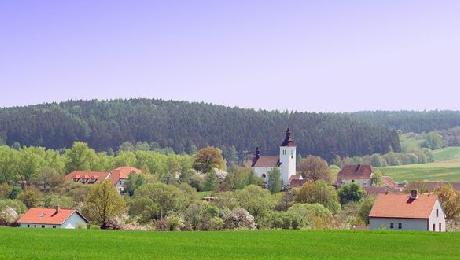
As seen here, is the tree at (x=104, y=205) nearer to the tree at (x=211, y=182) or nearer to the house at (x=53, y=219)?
the house at (x=53, y=219)

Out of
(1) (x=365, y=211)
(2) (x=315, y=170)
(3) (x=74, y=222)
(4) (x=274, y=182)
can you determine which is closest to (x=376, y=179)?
(2) (x=315, y=170)

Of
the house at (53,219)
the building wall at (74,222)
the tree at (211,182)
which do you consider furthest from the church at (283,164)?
the house at (53,219)

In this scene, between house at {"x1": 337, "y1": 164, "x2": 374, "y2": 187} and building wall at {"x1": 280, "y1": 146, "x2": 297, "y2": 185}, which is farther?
building wall at {"x1": 280, "y1": 146, "x2": 297, "y2": 185}

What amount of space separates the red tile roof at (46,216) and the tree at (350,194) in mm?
40499

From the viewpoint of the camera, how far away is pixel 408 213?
68938mm

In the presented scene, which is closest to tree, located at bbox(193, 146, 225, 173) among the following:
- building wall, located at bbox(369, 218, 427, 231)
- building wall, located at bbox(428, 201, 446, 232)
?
building wall, located at bbox(428, 201, 446, 232)

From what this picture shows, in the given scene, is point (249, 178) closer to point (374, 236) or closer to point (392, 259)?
point (374, 236)

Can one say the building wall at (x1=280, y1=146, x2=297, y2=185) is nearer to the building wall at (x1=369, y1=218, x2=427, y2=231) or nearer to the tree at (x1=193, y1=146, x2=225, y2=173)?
the tree at (x1=193, y1=146, x2=225, y2=173)

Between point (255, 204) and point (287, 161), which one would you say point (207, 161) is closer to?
point (287, 161)

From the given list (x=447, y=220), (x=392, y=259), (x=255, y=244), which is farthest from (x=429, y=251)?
(x=447, y=220)

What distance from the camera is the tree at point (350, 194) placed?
102562mm

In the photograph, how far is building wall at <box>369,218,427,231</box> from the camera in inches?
2692

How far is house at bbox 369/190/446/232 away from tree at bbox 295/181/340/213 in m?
21.9

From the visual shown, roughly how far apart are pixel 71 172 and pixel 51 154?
34.3ft
